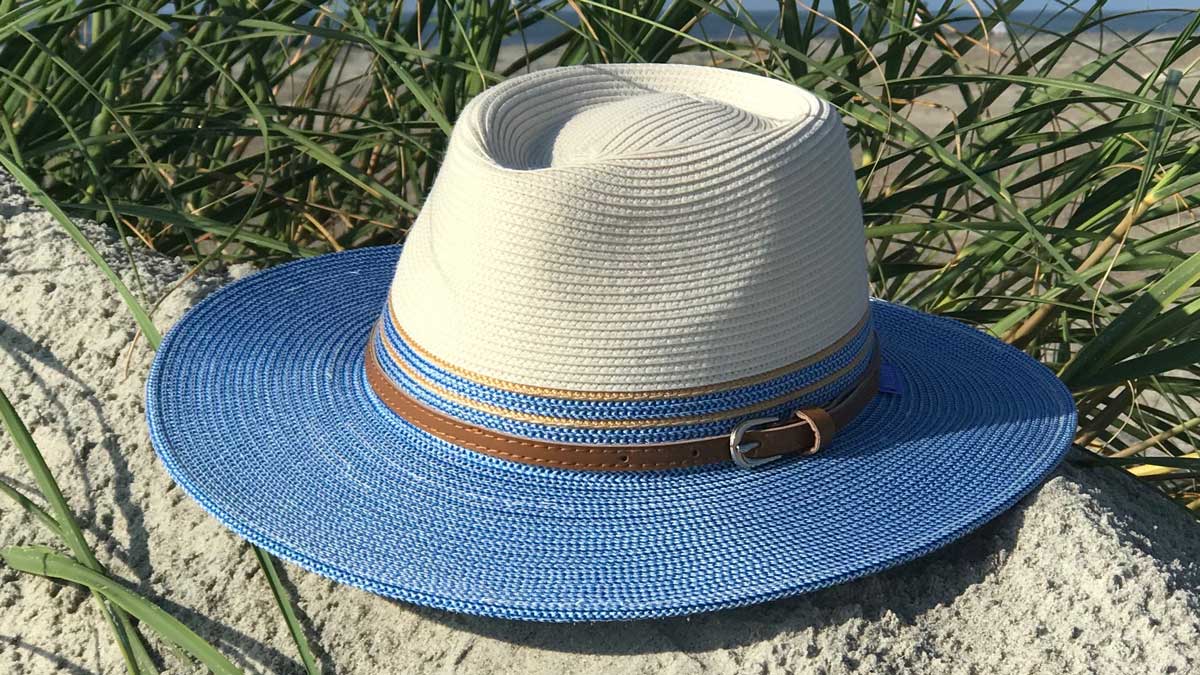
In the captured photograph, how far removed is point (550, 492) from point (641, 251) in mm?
266

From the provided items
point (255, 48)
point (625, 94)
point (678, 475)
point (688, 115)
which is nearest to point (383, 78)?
point (255, 48)

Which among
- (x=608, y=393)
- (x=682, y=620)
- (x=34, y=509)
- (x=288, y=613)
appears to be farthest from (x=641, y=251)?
(x=34, y=509)

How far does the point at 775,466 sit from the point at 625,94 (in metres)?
0.48

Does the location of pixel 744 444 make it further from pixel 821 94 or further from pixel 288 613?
pixel 821 94

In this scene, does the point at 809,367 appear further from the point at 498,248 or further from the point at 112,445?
the point at 112,445

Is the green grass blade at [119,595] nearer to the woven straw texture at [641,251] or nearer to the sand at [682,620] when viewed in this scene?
the sand at [682,620]

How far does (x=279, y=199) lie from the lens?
2.19 m

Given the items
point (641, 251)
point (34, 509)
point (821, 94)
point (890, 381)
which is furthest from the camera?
point (821, 94)

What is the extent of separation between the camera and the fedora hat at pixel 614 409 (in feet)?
4.28

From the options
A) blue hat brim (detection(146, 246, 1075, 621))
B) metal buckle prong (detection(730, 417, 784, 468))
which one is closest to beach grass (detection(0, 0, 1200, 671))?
blue hat brim (detection(146, 246, 1075, 621))

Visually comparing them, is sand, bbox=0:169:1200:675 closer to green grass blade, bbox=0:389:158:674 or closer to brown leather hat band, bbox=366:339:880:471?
green grass blade, bbox=0:389:158:674

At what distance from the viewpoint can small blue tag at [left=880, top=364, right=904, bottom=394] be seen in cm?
160

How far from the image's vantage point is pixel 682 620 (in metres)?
1.38

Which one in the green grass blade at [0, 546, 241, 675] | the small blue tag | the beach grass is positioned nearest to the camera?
the green grass blade at [0, 546, 241, 675]
